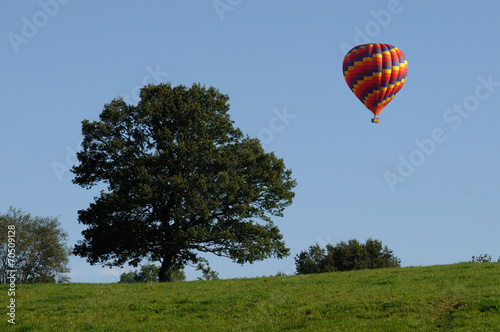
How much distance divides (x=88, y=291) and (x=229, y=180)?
595 inches

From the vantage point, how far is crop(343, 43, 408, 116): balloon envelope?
56375 mm

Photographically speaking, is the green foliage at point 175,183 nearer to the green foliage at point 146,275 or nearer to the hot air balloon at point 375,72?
the hot air balloon at point 375,72

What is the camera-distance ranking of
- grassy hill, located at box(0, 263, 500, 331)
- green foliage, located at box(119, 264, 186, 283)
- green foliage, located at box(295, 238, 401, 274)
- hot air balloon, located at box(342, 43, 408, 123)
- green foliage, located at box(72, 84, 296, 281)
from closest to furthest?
grassy hill, located at box(0, 263, 500, 331)
green foliage, located at box(72, 84, 296, 281)
hot air balloon, located at box(342, 43, 408, 123)
green foliage, located at box(295, 238, 401, 274)
green foliage, located at box(119, 264, 186, 283)

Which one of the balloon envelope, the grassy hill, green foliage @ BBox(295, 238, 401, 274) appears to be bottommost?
the grassy hill

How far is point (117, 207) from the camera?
45.9 m

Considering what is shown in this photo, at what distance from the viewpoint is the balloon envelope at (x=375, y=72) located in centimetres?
5638

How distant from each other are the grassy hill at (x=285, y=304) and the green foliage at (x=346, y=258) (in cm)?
5449

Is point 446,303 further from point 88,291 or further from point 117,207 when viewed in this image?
point 117,207

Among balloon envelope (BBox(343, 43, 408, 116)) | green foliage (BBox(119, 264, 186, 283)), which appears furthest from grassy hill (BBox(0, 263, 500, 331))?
green foliage (BBox(119, 264, 186, 283))

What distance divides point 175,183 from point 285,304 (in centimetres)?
1798

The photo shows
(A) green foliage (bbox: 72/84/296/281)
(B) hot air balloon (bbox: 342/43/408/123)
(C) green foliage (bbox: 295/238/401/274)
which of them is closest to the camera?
(A) green foliage (bbox: 72/84/296/281)

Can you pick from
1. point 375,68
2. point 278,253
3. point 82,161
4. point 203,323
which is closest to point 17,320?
point 203,323

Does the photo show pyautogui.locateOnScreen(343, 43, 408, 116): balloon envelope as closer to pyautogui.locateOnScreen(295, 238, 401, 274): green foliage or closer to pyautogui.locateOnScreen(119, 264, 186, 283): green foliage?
pyautogui.locateOnScreen(295, 238, 401, 274): green foliage

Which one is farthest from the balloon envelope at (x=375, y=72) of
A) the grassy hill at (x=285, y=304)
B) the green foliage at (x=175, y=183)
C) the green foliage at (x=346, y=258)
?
the green foliage at (x=346, y=258)
